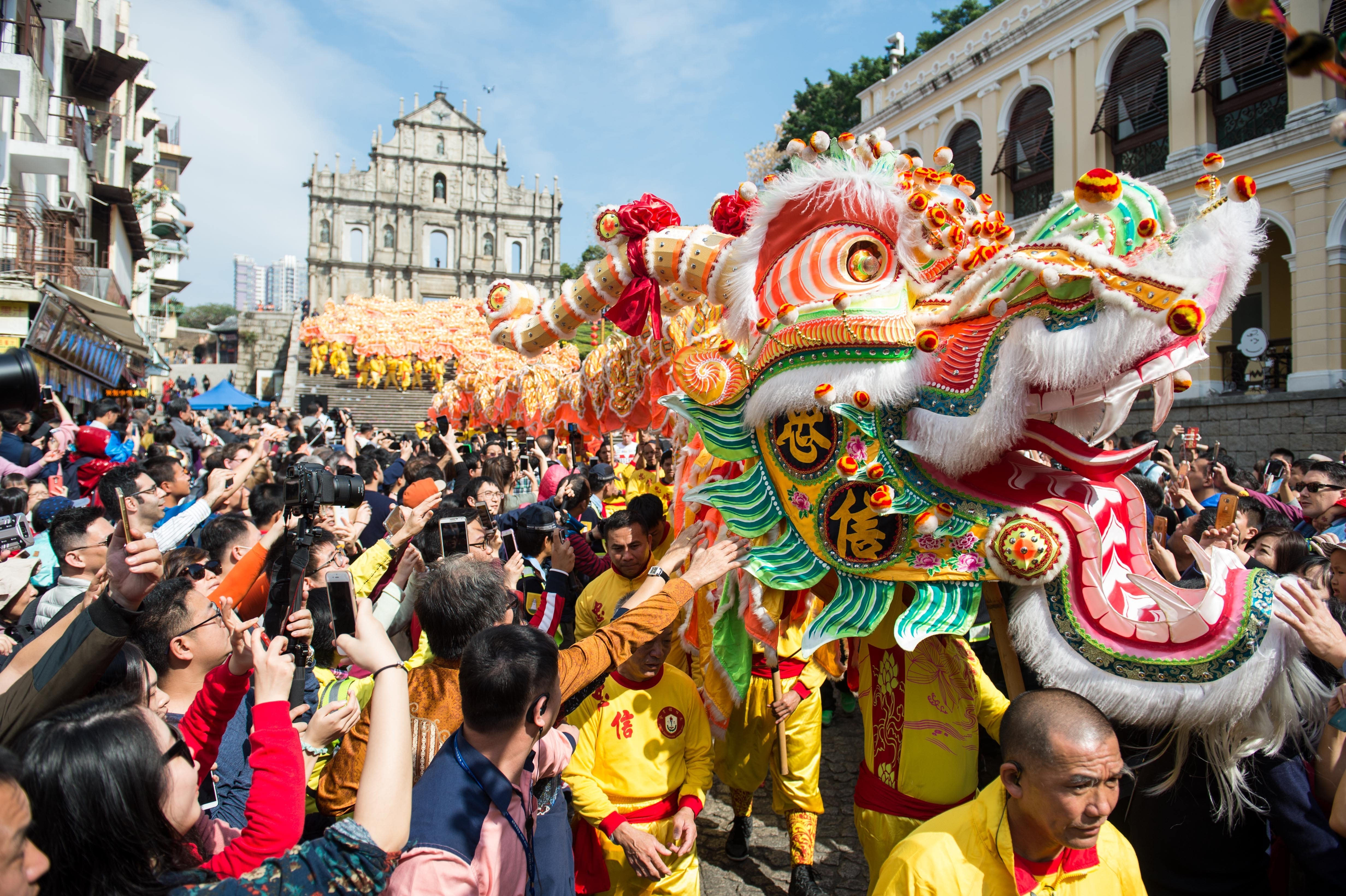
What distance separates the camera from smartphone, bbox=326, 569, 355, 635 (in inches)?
75.7

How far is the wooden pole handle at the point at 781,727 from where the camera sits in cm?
339

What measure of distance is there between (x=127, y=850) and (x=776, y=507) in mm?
2121

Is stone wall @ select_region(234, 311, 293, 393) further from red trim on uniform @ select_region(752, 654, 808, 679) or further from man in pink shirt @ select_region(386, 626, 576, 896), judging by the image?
man in pink shirt @ select_region(386, 626, 576, 896)

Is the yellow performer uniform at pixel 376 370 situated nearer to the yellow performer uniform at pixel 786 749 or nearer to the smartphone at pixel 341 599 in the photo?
the yellow performer uniform at pixel 786 749

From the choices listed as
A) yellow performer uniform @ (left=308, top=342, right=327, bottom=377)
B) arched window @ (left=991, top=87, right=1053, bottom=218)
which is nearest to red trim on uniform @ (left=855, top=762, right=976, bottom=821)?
arched window @ (left=991, top=87, right=1053, bottom=218)

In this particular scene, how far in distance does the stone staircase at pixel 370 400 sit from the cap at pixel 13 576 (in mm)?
22078

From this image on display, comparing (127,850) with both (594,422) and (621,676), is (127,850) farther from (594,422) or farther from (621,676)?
(594,422)

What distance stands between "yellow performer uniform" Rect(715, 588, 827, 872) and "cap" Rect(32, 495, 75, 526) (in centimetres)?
368

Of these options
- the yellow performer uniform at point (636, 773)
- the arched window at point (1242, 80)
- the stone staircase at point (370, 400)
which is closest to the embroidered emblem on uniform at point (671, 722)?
the yellow performer uniform at point (636, 773)

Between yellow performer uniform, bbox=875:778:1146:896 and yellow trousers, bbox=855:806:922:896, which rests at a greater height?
yellow performer uniform, bbox=875:778:1146:896

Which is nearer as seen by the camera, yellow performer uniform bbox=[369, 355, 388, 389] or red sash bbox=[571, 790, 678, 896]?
red sash bbox=[571, 790, 678, 896]

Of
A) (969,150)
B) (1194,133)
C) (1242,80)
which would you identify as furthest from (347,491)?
(969,150)

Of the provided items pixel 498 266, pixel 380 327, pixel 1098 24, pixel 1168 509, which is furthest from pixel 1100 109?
A: pixel 498 266

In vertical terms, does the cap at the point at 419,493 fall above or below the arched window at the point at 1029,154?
below
